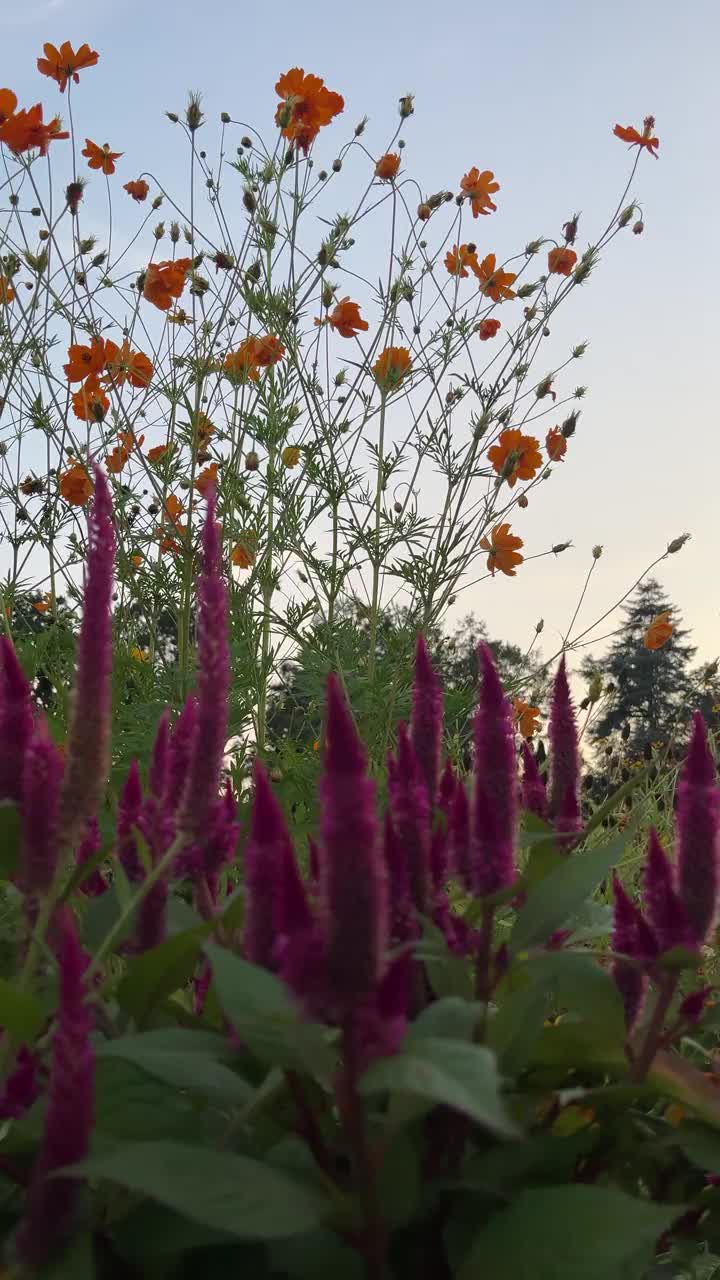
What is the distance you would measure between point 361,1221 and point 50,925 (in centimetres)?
40

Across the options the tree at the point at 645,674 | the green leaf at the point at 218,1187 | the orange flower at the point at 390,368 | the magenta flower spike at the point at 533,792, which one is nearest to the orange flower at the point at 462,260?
the orange flower at the point at 390,368

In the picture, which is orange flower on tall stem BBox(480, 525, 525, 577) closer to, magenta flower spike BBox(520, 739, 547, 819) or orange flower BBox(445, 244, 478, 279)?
orange flower BBox(445, 244, 478, 279)

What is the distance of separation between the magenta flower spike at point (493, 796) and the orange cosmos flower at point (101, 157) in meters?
5.50

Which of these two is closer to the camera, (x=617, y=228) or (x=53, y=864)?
(x=53, y=864)

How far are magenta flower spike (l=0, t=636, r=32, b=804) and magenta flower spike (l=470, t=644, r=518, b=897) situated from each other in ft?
1.21

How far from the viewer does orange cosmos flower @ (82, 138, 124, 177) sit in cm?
567

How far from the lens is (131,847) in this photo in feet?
3.56

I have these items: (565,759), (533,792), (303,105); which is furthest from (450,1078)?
(303,105)

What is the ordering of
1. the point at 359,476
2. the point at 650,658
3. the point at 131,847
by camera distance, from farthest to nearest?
the point at 650,658 → the point at 359,476 → the point at 131,847

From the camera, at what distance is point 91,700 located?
0.83m

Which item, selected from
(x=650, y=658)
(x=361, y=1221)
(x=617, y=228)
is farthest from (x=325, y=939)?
(x=650, y=658)

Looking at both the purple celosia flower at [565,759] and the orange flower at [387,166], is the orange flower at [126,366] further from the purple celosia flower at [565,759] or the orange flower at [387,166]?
the purple celosia flower at [565,759]

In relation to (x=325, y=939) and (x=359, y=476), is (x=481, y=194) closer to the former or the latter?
(x=359, y=476)

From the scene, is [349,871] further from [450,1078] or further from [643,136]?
[643,136]
